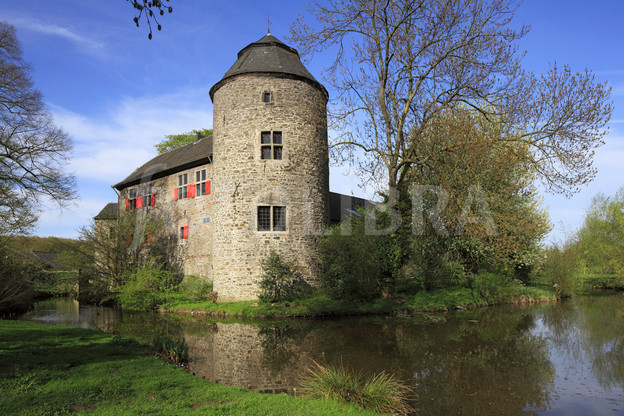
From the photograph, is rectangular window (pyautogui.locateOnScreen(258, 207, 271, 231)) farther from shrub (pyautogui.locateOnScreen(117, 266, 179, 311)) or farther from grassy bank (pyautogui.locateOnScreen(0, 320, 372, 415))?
grassy bank (pyautogui.locateOnScreen(0, 320, 372, 415))

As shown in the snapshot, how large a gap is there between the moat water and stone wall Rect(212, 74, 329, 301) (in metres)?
2.92

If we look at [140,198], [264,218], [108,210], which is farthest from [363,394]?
[108,210]

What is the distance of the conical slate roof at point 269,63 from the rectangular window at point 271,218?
5418mm

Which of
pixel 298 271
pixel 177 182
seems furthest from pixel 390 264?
pixel 177 182

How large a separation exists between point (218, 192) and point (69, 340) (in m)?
8.64

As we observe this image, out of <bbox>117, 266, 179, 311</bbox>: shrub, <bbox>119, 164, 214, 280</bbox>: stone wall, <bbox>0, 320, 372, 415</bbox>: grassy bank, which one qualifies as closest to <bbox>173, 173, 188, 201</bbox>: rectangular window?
<bbox>119, 164, 214, 280</bbox>: stone wall

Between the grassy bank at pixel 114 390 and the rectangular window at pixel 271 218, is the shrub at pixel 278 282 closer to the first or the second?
the rectangular window at pixel 271 218

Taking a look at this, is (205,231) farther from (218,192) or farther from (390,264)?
(390,264)

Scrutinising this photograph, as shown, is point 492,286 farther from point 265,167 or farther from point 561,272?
point 265,167

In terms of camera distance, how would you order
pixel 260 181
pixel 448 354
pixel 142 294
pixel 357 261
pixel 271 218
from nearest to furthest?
pixel 448 354 → pixel 357 261 → pixel 271 218 → pixel 260 181 → pixel 142 294

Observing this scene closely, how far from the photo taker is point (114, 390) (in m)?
5.12

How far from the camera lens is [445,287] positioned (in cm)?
1797

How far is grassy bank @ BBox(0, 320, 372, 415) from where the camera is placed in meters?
4.48

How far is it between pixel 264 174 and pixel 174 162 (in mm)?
8382
